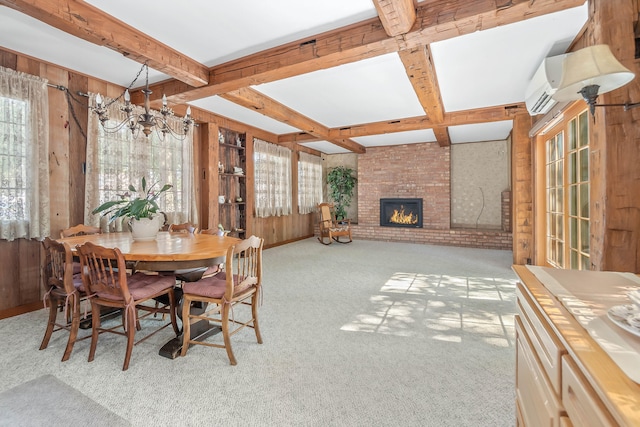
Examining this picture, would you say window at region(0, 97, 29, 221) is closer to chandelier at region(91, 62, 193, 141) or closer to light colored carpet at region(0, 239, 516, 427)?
chandelier at region(91, 62, 193, 141)

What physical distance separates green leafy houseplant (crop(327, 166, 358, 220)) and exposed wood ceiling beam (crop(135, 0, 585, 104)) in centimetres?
509

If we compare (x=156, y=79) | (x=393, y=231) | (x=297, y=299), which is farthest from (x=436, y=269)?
(x=156, y=79)

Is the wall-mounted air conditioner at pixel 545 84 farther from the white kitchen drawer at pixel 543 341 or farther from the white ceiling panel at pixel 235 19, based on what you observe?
the white kitchen drawer at pixel 543 341

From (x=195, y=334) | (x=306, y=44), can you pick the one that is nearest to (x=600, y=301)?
(x=195, y=334)

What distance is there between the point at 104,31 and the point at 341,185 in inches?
248

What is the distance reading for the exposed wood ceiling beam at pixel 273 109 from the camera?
11.8ft

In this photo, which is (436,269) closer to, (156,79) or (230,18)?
(230,18)

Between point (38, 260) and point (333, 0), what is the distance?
365 centimetres

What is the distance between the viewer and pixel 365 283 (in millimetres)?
3660

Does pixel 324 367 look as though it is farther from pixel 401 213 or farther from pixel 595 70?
pixel 401 213

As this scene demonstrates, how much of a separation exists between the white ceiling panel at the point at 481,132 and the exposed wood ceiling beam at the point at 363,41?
3.71m

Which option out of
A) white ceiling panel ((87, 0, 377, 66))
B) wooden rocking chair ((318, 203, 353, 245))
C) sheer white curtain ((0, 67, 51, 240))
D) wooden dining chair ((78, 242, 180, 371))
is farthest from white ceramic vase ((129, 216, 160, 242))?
wooden rocking chair ((318, 203, 353, 245))

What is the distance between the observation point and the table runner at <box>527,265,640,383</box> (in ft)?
1.92

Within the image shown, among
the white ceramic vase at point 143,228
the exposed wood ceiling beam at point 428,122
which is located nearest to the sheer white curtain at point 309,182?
the exposed wood ceiling beam at point 428,122
